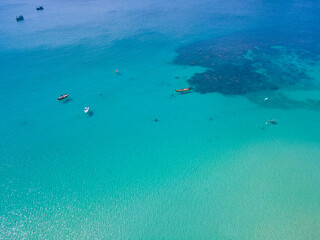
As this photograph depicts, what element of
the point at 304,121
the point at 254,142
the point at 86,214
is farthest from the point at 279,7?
the point at 86,214

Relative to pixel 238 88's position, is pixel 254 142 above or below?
below

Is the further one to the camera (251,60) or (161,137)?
(251,60)

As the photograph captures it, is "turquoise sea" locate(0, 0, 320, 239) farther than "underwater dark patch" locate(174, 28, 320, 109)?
No

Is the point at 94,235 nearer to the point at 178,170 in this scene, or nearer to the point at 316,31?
the point at 178,170

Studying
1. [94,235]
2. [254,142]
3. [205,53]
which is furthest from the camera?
[205,53]

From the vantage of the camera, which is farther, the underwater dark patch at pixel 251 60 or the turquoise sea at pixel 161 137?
the underwater dark patch at pixel 251 60

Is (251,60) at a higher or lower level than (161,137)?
higher

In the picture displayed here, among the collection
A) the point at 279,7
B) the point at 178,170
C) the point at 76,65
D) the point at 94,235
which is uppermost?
the point at 279,7

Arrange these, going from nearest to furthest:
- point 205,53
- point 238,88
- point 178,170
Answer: point 178,170
point 238,88
point 205,53
